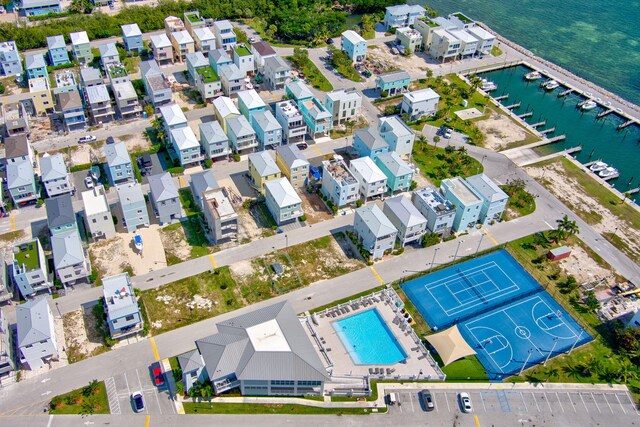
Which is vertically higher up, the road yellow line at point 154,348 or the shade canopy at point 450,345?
the shade canopy at point 450,345

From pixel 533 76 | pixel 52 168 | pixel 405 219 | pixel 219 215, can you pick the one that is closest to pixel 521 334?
pixel 405 219

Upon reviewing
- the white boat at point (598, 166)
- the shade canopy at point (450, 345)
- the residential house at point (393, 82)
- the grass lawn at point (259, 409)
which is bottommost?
the grass lawn at point (259, 409)

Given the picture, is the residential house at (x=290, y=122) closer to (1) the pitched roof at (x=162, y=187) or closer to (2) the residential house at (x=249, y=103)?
(2) the residential house at (x=249, y=103)

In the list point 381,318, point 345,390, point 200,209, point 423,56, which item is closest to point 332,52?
point 423,56

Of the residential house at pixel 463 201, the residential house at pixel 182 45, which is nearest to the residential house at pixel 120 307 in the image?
the residential house at pixel 463 201

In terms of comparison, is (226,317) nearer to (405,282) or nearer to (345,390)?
(345,390)

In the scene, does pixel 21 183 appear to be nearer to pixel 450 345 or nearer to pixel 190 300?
pixel 190 300
